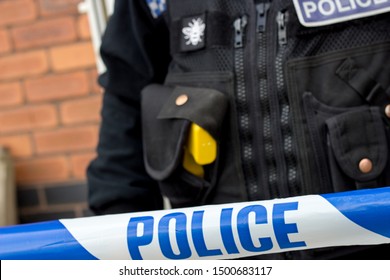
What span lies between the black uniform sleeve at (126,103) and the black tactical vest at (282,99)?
151 mm

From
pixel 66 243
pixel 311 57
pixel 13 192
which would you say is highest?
pixel 311 57

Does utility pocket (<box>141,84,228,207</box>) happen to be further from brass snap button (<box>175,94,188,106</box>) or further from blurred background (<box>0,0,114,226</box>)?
blurred background (<box>0,0,114,226</box>)

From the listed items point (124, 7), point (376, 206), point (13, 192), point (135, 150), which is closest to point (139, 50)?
point (124, 7)

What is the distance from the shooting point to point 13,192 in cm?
177

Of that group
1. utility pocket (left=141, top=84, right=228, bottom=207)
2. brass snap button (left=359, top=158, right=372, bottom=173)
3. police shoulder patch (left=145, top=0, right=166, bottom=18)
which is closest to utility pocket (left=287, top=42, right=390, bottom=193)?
brass snap button (left=359, top=158, right=372, bottom=173)

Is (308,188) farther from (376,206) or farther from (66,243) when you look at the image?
(66,243)

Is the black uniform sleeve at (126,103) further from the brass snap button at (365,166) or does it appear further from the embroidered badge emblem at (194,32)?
the brass snap button at (365,166)

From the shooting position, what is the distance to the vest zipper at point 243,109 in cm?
91

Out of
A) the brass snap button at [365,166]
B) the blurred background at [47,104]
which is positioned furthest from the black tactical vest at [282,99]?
the blurred background at [47,104]

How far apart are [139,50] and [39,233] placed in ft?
1.65

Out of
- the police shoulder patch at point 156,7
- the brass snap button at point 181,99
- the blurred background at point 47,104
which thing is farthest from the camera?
the blurred background at point 47,104

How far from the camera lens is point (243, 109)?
92cm

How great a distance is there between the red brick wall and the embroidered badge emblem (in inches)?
30.8

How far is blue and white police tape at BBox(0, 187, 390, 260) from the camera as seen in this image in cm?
67
